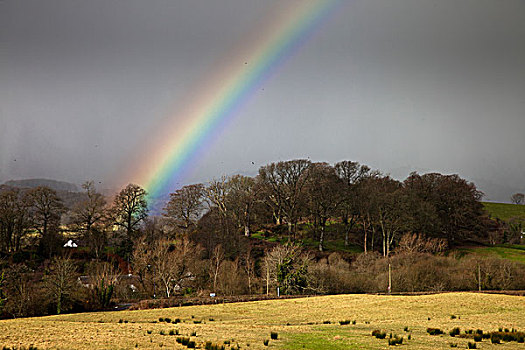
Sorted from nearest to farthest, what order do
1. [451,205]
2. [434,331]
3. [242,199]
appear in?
[434,331] → [451,205] → [242,199]

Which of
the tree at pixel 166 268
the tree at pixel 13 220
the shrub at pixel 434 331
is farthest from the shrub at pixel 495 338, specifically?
the tree at pixel 13 220

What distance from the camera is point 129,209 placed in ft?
309

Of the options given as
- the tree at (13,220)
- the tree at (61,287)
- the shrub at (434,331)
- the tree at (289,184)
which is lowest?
the tree at (61,287)

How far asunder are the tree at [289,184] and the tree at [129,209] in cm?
3186

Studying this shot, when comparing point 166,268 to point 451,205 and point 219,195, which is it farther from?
point 451,205

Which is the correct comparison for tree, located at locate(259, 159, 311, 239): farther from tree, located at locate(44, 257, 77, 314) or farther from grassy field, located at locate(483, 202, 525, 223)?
grassy field, located at locate(483, 202, 525, 223)

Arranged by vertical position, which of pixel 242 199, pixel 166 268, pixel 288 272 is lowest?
pixel 288 272

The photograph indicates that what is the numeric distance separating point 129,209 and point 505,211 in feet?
407

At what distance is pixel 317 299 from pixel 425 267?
30.1 metres

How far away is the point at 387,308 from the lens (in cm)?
4425

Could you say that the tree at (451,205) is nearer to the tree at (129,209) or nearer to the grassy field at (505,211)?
the grassy field at (505,211)

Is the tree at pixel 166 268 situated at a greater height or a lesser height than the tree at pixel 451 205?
lesser

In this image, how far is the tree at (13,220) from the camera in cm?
7906

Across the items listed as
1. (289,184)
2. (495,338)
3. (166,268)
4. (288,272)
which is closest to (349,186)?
(289,184)
